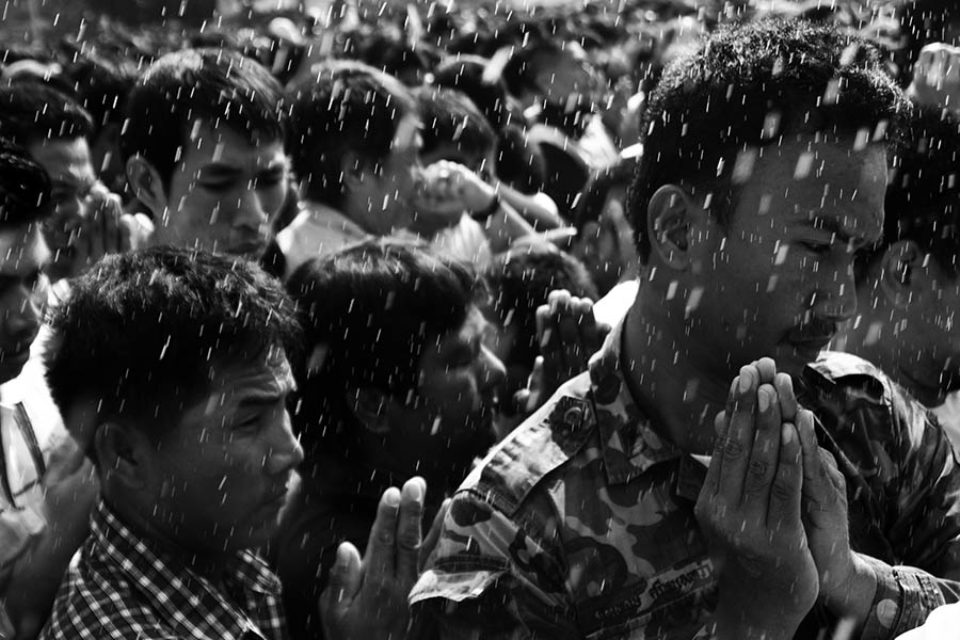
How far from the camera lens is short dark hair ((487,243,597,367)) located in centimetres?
475

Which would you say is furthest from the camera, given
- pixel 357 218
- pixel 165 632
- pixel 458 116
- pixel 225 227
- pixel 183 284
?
pixel 458 116

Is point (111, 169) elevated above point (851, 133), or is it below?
below

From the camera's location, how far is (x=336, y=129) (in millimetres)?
5270

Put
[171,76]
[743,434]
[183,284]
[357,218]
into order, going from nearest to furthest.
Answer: [743,434]
[183,284]
[171,76]
[357,218]

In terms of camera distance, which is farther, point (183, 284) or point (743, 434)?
point (183, 284)

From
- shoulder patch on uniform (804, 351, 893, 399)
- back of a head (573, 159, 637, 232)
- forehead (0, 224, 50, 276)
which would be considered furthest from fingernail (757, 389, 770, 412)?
back of a head (573, 159, 637, 232)

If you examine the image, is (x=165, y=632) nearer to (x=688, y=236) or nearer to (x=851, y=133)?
(x=688, y=236)

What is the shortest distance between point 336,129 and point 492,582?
3.26m

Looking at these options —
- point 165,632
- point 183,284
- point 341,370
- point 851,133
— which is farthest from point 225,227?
point 851,133

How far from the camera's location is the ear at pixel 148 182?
464cm

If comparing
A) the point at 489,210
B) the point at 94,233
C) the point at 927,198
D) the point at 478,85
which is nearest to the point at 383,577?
the point at 927,198

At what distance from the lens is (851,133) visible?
259 centimetres

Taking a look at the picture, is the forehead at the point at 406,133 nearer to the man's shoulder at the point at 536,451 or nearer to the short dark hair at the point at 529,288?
the short dark hair at the point at 529,288

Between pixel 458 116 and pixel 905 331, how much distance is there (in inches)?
127
